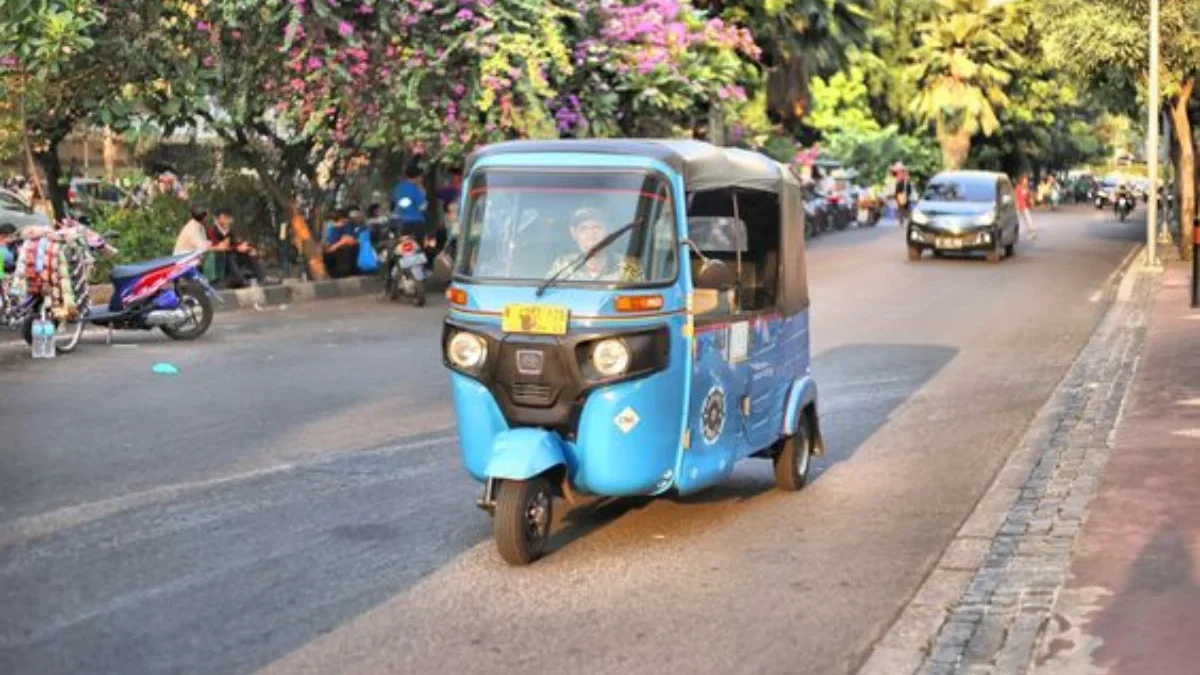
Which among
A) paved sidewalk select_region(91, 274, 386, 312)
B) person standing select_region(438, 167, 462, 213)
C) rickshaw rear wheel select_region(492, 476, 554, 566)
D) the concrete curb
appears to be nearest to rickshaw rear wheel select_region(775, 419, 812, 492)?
rickshaw rear wheel select_region(492, 476, 554, 566)

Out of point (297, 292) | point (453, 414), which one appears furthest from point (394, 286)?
point (453, 414)

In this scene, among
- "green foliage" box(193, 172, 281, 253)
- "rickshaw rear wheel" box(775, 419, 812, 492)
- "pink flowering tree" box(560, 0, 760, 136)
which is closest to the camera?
"rickshaw rear wheel" box(775, 419, 812, 492)

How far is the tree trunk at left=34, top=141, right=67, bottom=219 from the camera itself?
76.6ft

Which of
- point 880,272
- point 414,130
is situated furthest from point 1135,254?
point 414,130

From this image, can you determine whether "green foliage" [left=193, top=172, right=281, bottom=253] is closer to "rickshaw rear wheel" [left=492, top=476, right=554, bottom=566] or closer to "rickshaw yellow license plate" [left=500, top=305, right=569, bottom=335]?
"rickshaw yellow license plate" [left=500, top=305, right=569, bottom=335]

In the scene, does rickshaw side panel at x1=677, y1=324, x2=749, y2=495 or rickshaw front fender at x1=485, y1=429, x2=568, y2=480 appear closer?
rickshaw front fender at x1=485, y1=429, x2=568, y2=480

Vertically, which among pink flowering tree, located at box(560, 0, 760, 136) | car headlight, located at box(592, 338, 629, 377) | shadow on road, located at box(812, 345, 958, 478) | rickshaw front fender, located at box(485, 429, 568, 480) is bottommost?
shadow on road, located at box(812, 345, 958, 478)

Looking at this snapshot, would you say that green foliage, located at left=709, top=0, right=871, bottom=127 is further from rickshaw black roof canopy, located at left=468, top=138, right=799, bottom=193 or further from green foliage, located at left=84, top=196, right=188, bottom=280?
rickshaw black roof canopy, located at left=468, top=138, right=799, bottom=193

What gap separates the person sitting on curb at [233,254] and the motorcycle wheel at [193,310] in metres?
4.51

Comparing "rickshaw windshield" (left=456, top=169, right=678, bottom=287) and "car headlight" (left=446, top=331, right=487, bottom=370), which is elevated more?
"rickshaw windshield" (left=456, top=169, right=678, bottom=287)

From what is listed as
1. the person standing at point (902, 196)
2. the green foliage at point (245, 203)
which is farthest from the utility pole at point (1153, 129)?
the person standing at point (902, 196)

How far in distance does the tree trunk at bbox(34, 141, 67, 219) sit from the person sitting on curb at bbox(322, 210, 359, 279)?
4018 millimetres

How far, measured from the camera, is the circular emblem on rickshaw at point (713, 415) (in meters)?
7.56

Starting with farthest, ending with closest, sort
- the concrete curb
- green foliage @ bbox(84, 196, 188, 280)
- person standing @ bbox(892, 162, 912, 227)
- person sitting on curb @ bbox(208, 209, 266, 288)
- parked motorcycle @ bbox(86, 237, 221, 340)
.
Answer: person standing @ bbox(892, 162, 912, 227) < person sitting on curb @ bbox(208, 209, 266, 288) < green foliage @ bbox(84, 196, 188, 280) < the concrete curb < parked motorcycle @ bbox(86, 237, 221, 340)
